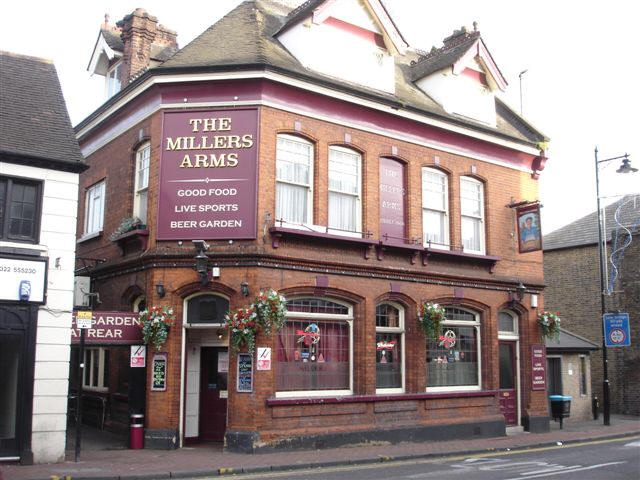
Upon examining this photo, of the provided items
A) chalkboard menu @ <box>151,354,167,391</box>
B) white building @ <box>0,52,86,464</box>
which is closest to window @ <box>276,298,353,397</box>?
chalkboard menu @ <box>151,354,167,391</box>

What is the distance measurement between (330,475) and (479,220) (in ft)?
34.2

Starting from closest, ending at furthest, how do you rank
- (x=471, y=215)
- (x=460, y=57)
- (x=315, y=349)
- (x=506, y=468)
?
(x=506, y=468) → (x=315, y=349) → (x=471, y=215) → (x=460, y=57)

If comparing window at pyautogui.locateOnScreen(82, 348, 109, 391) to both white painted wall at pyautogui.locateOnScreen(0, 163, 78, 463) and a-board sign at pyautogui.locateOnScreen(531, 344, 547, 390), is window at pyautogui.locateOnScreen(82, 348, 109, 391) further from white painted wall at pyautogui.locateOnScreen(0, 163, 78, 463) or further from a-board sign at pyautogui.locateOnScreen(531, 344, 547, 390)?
a-board sign at pyautogui.locateOnScreen(531, 344, 547, 390)

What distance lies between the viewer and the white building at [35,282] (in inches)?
537

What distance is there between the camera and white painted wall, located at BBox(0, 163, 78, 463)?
13.8m

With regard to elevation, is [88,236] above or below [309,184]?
below

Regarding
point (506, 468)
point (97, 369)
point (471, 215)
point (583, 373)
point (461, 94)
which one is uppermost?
point (461, 94)

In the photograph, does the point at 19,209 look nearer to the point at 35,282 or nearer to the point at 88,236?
the point at 35,282

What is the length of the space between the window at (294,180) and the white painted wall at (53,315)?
185 inches

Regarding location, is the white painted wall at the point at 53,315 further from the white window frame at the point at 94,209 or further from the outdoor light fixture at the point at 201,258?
the white window frame at the point at 94,209

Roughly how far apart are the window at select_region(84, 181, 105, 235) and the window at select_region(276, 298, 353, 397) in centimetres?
685

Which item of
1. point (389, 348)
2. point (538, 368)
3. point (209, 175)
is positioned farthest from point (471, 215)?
point (209, 175)

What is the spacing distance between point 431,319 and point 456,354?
81.6 inches

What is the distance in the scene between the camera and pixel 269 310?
50.0 ft
